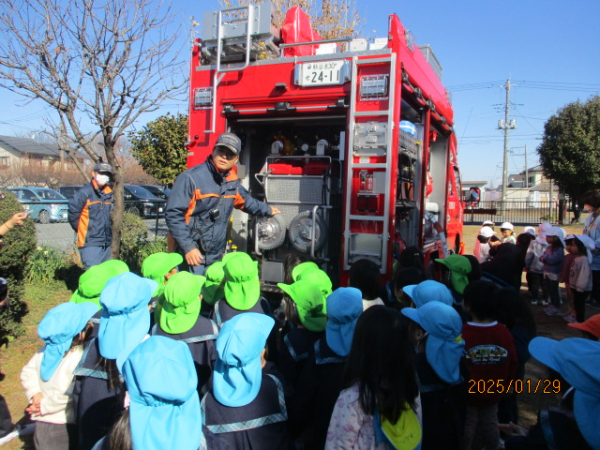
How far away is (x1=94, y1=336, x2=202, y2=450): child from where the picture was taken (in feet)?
5.35

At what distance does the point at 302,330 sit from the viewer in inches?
120

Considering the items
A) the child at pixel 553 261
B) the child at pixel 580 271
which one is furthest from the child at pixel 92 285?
the child at pixel 553 261

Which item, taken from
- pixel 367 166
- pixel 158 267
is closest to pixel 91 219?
pixel 158 267

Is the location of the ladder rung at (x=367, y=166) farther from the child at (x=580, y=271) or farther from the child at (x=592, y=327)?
the child at (x=580, y=271)

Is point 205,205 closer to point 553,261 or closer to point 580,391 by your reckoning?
point 580,391

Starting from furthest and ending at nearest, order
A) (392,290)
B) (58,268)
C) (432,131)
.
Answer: (58,268) < (432,131) < (392,290)

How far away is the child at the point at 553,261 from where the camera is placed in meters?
6.51

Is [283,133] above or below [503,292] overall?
above

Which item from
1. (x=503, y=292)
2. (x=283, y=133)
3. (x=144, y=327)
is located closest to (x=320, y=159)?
(x=283, y=133)

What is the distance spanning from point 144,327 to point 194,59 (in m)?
3.69

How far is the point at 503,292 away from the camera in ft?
10.3

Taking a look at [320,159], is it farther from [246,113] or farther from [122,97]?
[122,97]

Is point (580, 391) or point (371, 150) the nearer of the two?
point (580, 391)

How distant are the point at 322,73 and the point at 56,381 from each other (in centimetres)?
359
